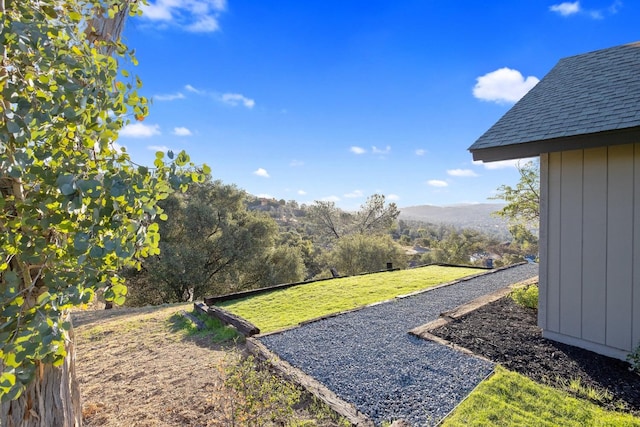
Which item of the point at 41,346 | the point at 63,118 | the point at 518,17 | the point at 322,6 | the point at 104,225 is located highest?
the point at 322,6

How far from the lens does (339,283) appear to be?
8.45 metres

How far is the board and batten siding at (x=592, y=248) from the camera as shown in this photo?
3.60 m

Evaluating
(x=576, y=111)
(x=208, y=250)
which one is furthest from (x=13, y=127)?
(x=208, y=250)

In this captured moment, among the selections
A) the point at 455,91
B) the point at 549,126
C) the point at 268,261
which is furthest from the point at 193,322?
the point at 455,91

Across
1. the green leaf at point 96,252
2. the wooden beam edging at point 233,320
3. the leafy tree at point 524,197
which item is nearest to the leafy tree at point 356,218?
the leafy tree at point 524,197

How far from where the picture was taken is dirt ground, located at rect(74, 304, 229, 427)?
2854 millimetres

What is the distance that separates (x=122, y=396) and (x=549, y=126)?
612 cm

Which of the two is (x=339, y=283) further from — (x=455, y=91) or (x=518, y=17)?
(x=455, y=91)

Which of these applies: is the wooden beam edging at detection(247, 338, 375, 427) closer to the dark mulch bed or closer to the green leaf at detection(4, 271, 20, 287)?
the dark mulch bed

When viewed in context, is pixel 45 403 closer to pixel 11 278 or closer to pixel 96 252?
pixel 11 278

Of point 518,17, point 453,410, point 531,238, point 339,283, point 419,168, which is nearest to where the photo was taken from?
point 453,410

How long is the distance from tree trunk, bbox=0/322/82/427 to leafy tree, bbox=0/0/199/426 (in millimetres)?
543

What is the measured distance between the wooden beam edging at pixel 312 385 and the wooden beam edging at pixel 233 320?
40 centimetres

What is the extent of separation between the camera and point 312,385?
3.16 metres
